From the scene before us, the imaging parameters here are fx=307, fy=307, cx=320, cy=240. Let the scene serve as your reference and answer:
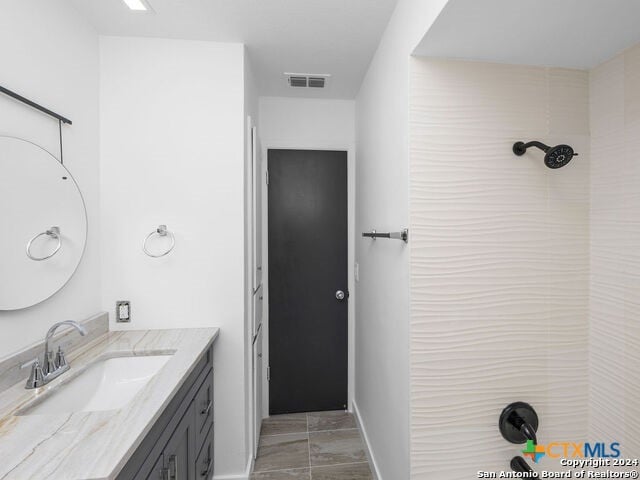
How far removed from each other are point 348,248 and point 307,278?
424 millimetres

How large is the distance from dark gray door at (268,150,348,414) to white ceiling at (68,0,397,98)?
77 cm

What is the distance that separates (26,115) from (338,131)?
191 centimetres

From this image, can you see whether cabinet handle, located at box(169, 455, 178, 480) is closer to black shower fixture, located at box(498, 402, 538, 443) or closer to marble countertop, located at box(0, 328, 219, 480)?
marble countertop, located at box(0, 328, 219, 480)

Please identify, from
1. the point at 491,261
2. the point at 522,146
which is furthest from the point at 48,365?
the point at 522,146

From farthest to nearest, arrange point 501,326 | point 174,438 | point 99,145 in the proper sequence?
point 99,145
point 501,326
point 174,438

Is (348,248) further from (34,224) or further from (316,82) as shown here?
(34,224)

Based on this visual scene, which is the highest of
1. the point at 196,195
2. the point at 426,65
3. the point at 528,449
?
the point at 426,65

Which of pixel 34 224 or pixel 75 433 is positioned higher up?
pixel 34 224

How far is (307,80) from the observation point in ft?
7.25

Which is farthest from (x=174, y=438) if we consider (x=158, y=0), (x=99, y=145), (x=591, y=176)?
(x=591, y=176)

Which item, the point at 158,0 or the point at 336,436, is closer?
the point at 158,0

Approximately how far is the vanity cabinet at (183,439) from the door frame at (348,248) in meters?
0.83

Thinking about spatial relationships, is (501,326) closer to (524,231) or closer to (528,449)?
(524,231)

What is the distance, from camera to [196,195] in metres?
1.76
